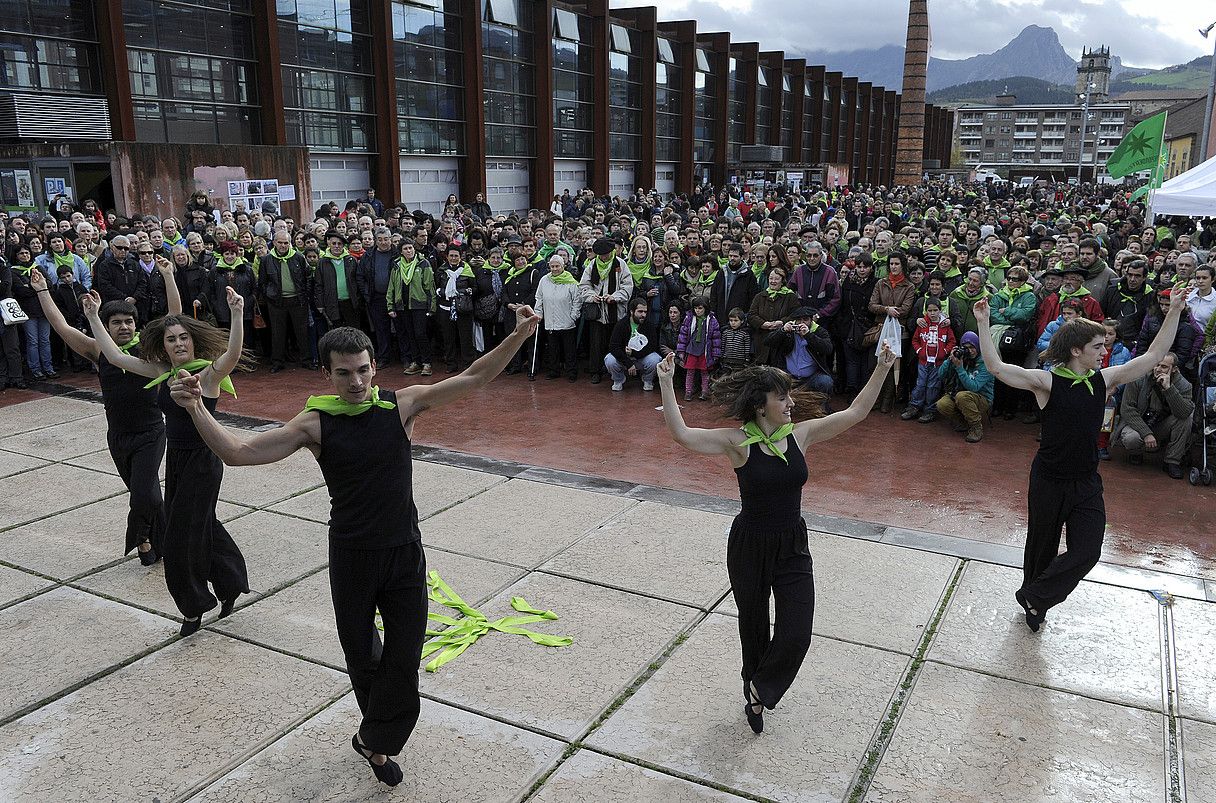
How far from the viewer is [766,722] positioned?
4.20 m

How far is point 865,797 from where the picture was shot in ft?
12.1

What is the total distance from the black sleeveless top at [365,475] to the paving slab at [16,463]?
5.86 m

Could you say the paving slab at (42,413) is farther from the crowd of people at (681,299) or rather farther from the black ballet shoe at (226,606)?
the black ballet shoe at (226,606)

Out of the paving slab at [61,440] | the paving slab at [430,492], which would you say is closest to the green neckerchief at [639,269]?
the paving slab at [430,492]

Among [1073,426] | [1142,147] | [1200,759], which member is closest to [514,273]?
[1073,426]

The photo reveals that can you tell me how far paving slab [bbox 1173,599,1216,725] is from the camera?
4340 mm

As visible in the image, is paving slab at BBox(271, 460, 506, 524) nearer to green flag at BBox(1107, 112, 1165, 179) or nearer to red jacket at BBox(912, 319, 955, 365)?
red jacket at BBox(912, 319, 955, 365)

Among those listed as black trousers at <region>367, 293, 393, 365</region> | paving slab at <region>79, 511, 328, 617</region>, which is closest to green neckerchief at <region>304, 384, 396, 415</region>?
paving slab at <region>79, 511, 328, 617</region>

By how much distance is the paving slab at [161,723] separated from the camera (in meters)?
3.76

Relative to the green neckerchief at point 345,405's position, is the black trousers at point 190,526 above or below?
below

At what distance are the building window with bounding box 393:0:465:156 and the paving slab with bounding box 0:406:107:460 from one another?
19141 mm

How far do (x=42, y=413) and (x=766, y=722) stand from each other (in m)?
9.02

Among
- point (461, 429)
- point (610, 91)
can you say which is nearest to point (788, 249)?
point (461, 429)

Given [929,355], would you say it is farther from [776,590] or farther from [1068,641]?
[776,590]
